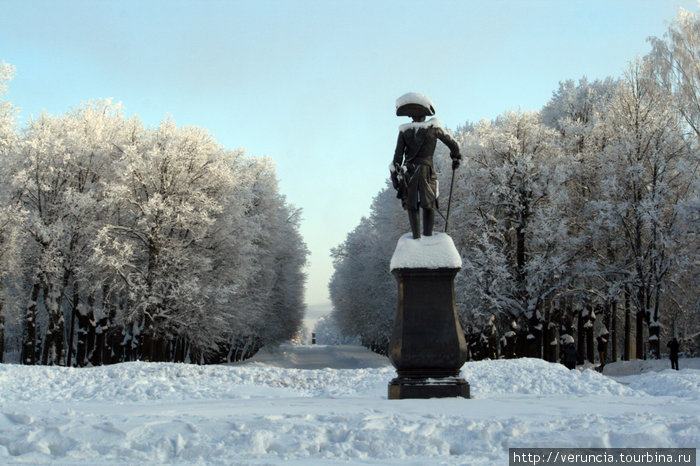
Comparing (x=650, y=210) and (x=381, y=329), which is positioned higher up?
(x=650, y=210)

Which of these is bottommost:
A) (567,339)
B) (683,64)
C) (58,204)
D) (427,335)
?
(567,339)

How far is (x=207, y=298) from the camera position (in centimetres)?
2672

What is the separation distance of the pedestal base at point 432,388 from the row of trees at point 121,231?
648 inches

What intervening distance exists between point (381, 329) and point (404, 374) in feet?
101

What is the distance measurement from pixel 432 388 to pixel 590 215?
2113 centimetres

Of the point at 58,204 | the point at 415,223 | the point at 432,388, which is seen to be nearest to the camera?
the point at 432,388

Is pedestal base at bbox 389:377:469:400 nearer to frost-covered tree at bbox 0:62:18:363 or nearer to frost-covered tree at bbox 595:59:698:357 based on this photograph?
frost-covered tree at bbox 595:59:698:357

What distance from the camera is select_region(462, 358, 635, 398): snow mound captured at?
12.3 meters

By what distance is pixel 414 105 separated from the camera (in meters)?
11.3

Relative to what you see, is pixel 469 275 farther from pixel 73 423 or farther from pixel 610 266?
pixel 73 423

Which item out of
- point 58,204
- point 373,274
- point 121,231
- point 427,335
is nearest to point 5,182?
point 58,204

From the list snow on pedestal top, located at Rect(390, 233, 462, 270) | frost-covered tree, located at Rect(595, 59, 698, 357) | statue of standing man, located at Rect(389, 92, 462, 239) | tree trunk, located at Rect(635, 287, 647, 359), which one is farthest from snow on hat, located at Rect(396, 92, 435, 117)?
tree trunk, located at Rect(635, 287, 647, 359)

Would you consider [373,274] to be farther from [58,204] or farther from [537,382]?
[537,382]

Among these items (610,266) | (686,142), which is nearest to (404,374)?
(610,266)
